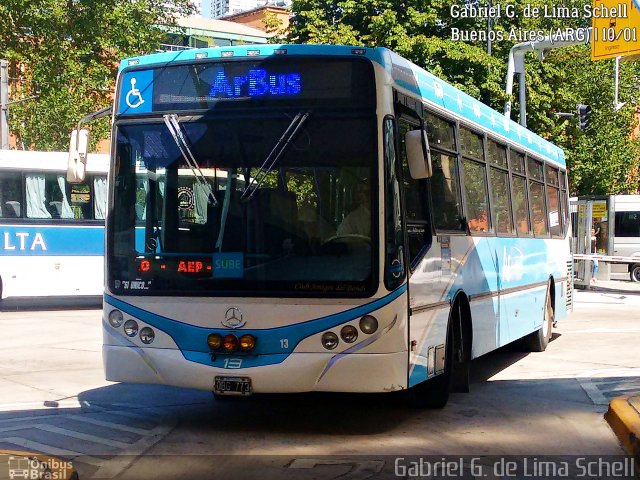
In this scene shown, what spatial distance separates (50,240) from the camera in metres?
21.9

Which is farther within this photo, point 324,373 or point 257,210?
point 257,210

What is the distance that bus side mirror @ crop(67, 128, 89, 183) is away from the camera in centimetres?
893

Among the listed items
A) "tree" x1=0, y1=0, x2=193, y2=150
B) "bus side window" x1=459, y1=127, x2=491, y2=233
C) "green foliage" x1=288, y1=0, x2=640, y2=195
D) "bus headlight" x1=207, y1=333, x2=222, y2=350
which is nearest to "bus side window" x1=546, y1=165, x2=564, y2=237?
"bus side window" x1=459, y1=127, x2=491, y2=233

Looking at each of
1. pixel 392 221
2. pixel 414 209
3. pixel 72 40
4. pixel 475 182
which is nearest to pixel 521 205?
pixel 475 182

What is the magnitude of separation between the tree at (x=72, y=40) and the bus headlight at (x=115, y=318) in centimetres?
2777

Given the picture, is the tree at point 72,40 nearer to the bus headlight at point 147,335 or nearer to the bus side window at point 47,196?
the bus side window at point 47,196

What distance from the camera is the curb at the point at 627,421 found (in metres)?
7.67

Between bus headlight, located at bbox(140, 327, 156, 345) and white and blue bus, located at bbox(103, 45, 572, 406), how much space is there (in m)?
0.01

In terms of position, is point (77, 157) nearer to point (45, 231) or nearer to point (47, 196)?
point (45, 231)

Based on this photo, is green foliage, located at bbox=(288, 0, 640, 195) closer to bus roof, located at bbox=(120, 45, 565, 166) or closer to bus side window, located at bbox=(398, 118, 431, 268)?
bus roof, located at bbox=(120, 45, 565, 166)

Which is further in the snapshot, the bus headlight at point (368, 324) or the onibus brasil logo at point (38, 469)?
the bus headlight at point (368, 324)

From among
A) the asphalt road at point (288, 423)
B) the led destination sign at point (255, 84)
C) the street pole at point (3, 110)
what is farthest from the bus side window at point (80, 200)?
the led destination sign at point (255, 84)

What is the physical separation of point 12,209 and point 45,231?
0.83 metres

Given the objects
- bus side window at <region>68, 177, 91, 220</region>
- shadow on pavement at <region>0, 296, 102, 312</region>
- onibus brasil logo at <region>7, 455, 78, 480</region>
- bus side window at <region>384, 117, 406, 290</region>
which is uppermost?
bus side window at <region>68, 177, 91, 220</region>
